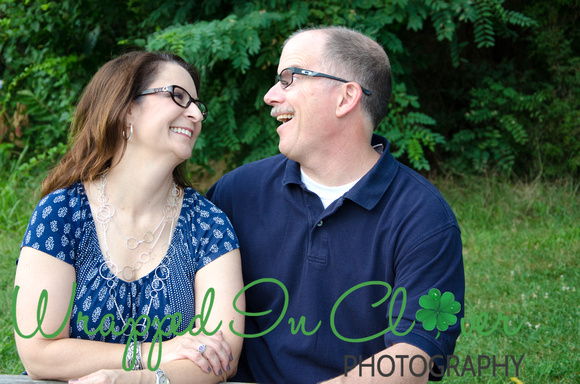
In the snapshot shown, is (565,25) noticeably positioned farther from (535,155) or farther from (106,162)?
(106,162)

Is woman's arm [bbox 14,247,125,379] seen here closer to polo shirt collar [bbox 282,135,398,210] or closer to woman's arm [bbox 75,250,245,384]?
woman's arm [bbox 75,250,245,384]

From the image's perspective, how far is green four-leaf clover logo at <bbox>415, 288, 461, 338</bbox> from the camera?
2.03 meters

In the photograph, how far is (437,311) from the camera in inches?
80.7

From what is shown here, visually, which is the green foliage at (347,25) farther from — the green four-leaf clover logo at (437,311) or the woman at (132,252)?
the green four-leaf clover logo at (437,311)

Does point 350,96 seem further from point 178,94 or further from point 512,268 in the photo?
point 512,268

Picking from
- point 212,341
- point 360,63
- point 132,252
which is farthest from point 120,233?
point 360,63

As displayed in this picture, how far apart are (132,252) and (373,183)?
0.95 meters

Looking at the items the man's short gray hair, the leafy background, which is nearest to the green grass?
the leafy background

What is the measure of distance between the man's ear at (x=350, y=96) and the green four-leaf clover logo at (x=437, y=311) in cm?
90

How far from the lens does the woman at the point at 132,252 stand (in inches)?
80.3

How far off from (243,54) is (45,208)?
274cm

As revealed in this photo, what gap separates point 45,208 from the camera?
2166 mm

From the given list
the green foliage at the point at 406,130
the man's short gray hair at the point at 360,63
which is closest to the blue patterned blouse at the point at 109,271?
the man's short gray hair at the point at 360,63

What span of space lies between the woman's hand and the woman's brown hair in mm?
707
